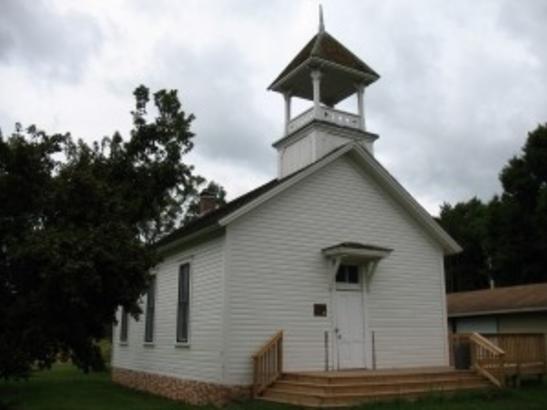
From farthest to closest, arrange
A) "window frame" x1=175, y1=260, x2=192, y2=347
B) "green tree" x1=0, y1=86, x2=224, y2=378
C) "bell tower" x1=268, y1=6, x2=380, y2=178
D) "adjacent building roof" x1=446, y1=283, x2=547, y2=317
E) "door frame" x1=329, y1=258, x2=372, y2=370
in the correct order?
"adjacent building roof" x1=446, y1=283, x2=547, y2=317 → "bell tower" x1=268, y1=6, x2=380, y2=178 → "window frame" x1=175, y1=260, x2=192, y2=347 → "door frame" x1=329, y1=258, x2=372, y2=370 → "green tree" x1=0, y1=86, x2=224, y2=378

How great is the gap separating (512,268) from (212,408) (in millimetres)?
32799

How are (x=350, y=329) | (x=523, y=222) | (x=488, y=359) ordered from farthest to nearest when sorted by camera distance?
(x=523, y=222) < (x=350, y=329) < (x=488, y=359)

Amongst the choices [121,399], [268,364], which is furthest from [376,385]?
[121,399]

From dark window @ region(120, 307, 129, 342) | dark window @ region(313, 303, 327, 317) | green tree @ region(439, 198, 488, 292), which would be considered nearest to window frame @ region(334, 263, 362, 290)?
dark window @ region(313, 303, 327, 317)

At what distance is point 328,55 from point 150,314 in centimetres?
1011

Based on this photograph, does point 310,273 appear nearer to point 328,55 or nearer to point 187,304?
point 187,304

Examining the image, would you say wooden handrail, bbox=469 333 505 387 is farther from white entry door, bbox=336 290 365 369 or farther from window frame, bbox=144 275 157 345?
window frame, bbox=144 275 157 345

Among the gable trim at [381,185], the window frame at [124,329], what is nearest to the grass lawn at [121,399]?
the window frame at [124,329]

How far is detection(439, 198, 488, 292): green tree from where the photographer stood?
166 ft

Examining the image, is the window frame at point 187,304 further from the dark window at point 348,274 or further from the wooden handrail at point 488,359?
the wooden handrail at point 488,359

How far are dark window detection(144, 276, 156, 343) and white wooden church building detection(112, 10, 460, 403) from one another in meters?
0.07

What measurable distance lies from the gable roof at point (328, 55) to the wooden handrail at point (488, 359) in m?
8.97

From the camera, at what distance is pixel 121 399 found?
17.3m

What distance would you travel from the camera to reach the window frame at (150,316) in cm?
2002
